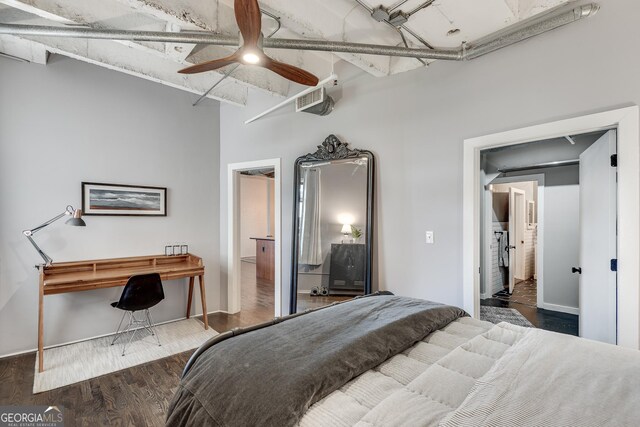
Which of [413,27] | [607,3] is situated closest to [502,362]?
[413,27]

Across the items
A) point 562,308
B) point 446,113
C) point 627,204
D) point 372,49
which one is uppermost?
point 372,49

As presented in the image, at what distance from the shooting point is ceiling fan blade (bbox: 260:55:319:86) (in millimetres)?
1954

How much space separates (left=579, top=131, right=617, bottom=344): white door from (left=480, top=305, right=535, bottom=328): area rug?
1526 millimetres

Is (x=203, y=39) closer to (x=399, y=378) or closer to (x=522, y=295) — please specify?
(x=399, y=378)

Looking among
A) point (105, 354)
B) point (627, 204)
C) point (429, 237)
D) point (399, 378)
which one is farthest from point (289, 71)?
point (105, 354)

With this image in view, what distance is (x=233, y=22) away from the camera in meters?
2.53

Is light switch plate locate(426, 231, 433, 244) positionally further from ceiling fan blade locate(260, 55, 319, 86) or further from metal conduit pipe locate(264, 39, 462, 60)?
ceiling fan blade locate(260, 55, 319, 86)

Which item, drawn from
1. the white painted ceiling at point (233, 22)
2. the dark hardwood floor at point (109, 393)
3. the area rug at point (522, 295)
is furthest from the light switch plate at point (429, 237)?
the area rug at point (522, 295)

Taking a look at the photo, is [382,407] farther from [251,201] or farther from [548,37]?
[251,201]

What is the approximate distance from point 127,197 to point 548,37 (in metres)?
4.43

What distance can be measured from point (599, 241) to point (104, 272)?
4734mm

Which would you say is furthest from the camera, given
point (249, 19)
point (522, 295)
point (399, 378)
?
point (522, 295)

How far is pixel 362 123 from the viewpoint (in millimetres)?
3182

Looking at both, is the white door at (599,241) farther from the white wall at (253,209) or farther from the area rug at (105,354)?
the white wall at (253,209)
